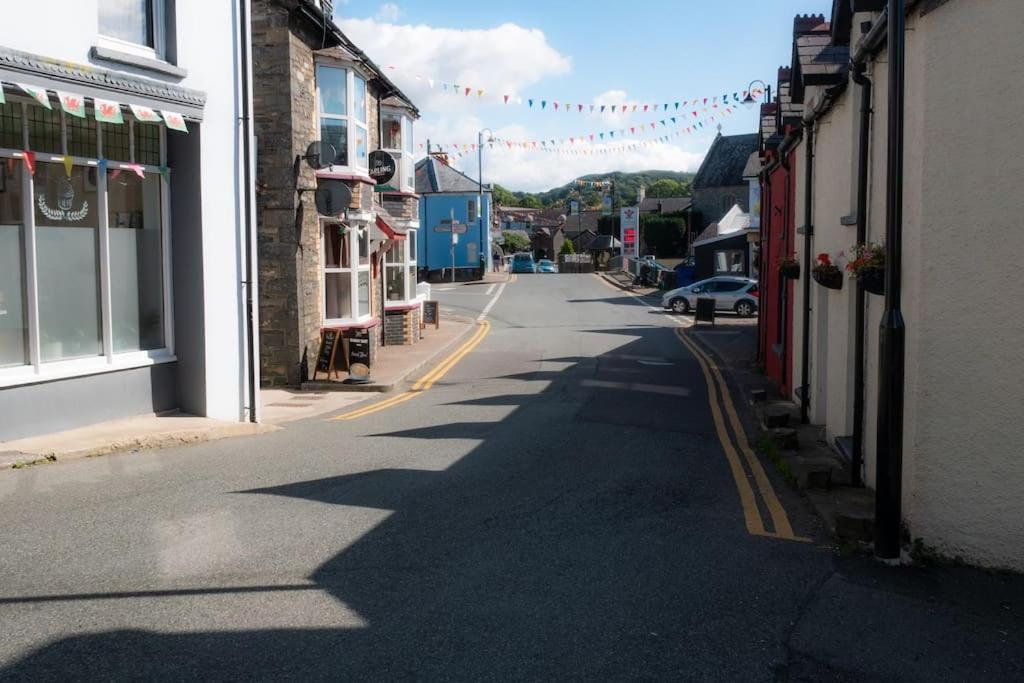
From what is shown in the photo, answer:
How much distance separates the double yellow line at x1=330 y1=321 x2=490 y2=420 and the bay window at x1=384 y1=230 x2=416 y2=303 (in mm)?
2233

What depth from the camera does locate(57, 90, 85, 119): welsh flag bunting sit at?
9.77m

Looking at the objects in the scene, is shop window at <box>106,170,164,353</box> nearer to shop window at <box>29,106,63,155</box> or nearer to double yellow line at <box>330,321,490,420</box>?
shop window at <box>29,106,63,155</box>

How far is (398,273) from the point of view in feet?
89.2

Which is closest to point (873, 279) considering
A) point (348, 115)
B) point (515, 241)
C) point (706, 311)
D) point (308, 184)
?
point (308, 184)

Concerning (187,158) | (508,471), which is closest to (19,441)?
(187,158)

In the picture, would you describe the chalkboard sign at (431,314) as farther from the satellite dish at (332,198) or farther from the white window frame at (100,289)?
the white window frame at (100,289)

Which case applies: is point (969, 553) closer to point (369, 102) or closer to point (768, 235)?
point (768, 235)

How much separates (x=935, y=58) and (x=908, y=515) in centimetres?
322

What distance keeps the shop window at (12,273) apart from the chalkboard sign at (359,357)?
8.83 m

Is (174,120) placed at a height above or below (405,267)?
above

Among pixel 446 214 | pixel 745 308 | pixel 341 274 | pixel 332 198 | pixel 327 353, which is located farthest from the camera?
pixel 446 214

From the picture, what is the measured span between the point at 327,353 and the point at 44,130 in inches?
362

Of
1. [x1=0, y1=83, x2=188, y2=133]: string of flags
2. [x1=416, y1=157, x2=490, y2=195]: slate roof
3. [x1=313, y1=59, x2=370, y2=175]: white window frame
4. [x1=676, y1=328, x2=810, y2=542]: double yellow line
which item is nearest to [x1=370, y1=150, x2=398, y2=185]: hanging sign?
[x1=313, y1=59, x2=370, y2=175]: white window frame

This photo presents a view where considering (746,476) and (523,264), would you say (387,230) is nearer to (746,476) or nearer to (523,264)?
(746,476)
